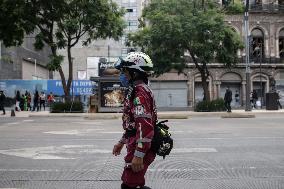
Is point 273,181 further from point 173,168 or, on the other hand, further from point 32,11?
point 32,11

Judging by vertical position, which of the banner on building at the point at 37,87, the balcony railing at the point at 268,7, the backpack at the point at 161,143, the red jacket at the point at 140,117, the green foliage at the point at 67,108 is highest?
the balcony railing at the point at 268,7

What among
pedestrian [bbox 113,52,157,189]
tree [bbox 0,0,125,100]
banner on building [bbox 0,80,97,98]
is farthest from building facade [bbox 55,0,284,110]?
pedestrian [bbox 113,52,157,189]

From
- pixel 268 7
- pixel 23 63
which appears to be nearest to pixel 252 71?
pixel 268 7

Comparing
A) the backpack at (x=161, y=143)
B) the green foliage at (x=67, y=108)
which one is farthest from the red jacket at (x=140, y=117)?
the green foliage at (x=67, y=108)

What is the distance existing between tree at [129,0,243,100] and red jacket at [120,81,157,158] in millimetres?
31686

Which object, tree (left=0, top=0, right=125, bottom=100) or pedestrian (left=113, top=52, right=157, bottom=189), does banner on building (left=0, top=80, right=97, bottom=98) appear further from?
pedestrian (left=113, top=52, right=157, bottom=189)

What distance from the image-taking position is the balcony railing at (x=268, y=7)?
55469 millimetres

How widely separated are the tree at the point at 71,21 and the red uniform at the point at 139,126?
25180mm

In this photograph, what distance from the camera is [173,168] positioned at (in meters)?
9.38

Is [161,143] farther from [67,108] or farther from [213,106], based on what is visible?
[213,106]

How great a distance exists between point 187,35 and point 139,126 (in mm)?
32415

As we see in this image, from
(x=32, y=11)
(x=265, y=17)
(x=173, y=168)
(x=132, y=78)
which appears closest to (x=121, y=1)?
(x=265, y=17)

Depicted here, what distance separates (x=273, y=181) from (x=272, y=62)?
48272mm

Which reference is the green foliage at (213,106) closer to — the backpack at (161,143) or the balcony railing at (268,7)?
the balcony railing at (268,7)
